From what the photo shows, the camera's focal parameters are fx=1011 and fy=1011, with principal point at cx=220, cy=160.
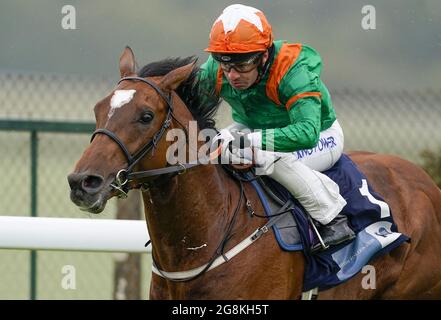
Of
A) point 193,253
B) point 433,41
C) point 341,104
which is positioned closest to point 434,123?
point 341,104

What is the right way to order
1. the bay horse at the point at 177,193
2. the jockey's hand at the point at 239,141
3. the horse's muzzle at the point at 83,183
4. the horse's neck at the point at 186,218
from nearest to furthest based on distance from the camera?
the horse's muzzle at the point at 83,183, the bay horse at the point at 177,193, the horse's neck at the point at 186,218, the jockey's hand at the point at 239,141

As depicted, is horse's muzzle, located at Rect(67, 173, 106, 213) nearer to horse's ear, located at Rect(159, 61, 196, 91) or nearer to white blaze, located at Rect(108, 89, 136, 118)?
white blaze, located at Rect(108, 89, 136, 118)

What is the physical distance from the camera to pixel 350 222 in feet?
17.8

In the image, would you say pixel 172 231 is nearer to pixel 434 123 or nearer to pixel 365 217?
pixel 365 217

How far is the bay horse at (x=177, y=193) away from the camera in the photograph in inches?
177

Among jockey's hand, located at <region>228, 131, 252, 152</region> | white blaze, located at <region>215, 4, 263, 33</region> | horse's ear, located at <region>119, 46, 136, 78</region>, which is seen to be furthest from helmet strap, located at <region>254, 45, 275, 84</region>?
horse's ear, located at <region>119, 46, 136, 78</region>

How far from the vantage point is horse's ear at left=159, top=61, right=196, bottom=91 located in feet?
15.8

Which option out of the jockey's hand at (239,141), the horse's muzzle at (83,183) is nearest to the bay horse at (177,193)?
the horse's muzzle at (83,183)

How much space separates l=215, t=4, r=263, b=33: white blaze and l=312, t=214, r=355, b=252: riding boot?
3.50 ft

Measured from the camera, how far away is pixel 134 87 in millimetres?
4707

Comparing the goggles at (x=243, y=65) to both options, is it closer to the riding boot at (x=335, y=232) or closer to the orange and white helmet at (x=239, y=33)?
the orange and white helmet at (x=239, y=33)

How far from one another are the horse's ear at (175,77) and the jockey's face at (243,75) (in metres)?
0.30

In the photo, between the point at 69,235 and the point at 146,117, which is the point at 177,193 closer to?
the point at 146,117
